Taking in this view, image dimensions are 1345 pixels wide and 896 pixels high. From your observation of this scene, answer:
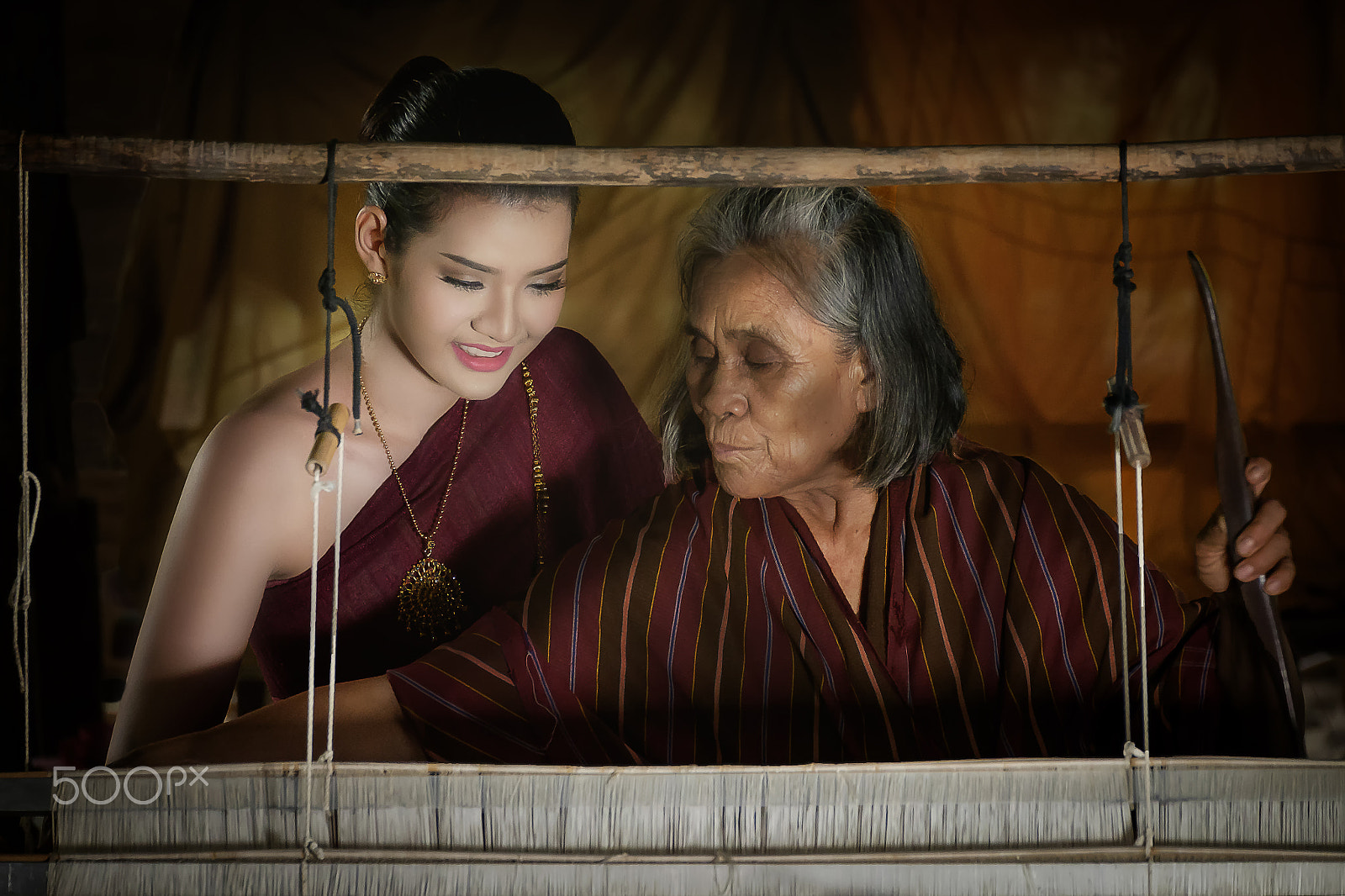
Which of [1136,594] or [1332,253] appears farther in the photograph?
[1332,253]

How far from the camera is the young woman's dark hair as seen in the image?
1782mm

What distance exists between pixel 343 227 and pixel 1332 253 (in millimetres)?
1977

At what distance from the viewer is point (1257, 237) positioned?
6.45ft

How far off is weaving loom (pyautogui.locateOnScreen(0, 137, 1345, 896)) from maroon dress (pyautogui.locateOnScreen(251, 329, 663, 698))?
0.47 metres

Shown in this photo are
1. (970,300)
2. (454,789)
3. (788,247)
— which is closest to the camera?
(454,789)

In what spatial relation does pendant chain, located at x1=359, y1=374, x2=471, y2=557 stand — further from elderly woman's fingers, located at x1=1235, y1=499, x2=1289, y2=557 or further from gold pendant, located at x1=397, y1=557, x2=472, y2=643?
elderly woman's fingers, located at x1=1235, y1=499, x2=1289, y2=557

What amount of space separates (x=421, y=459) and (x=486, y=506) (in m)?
0.16

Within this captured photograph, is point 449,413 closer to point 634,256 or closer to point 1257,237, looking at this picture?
point 634,256

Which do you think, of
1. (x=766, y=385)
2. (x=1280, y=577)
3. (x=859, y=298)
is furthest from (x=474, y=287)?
(x=1280, y=577)

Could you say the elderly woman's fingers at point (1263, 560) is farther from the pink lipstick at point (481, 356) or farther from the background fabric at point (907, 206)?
the pink lipstick at point (481, 356)

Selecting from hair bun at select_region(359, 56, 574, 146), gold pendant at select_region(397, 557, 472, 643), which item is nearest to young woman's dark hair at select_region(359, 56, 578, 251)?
hair bun at select_region(359, 56, 574, 146)

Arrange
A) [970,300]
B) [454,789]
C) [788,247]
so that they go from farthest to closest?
[970,300]
[788,247]
[454,789]

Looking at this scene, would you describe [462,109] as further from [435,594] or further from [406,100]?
[435,594]

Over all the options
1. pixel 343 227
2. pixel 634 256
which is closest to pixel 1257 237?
pixel 634 256
